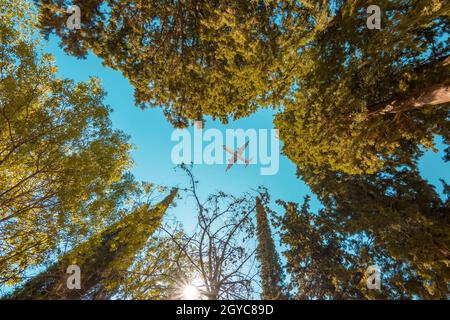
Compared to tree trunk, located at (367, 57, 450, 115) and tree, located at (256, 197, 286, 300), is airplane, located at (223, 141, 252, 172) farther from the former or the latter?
tree trunk, located at (367, 57, 450, 115)

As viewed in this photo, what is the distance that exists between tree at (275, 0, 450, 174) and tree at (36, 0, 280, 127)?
1606 mm

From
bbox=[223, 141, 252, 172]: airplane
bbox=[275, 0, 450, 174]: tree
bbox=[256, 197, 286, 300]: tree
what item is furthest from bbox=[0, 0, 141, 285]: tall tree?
bbox=[223, 141, 252, 172]: airplane

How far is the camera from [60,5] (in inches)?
250

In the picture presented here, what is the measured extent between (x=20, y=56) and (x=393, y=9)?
1273 centimetres

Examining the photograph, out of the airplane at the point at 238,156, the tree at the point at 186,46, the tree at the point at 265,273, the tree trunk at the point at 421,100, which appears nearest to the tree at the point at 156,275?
the tree at the point at 265,273

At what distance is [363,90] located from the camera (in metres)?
7.14

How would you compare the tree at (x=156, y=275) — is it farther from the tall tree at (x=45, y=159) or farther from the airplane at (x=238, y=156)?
the airplane at (x=238, y=156)

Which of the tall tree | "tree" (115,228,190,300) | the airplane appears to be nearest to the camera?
"tree" (115,228,190,300)

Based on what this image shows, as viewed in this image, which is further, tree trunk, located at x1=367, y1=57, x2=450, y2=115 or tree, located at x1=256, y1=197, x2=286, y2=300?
tree trunk, located at x1=367, y1=57, x2=450, y2=115

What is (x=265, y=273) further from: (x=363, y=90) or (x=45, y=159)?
(x=45, y=159)

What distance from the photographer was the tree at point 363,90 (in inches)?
240

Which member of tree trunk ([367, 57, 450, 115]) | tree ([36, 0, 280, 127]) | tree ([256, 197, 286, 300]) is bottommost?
tree ([256, 197, 286, 300])

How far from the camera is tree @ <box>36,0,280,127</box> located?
249 inches
